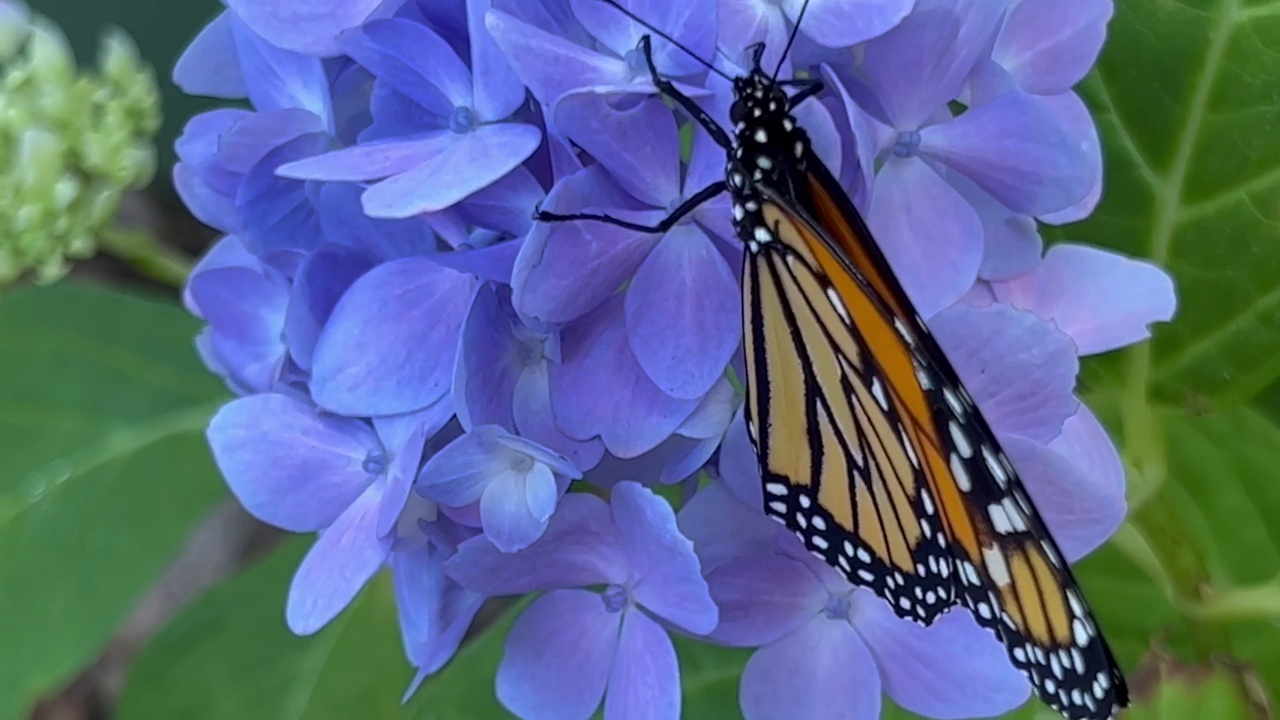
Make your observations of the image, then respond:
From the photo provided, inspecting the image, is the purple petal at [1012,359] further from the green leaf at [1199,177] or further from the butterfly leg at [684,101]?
the green leaf at [1199,177]

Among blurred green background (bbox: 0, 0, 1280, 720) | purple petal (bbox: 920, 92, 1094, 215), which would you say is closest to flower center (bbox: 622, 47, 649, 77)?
purple petal (bbox: 920, 92, 1094, 215)

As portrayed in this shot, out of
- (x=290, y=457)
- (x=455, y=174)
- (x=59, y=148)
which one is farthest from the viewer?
(x=59, y=148)

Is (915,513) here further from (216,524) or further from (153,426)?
(216,524)

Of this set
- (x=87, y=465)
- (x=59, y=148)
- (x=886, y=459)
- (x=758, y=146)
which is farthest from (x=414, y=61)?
(x=87, y=465)

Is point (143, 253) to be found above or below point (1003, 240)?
below

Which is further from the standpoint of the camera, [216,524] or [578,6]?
[216,524]

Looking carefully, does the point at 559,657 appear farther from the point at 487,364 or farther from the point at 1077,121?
the point at 1077,121

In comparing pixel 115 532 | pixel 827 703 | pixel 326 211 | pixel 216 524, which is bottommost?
pixel 216 524

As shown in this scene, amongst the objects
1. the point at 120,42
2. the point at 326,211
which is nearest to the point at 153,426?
the point at 120,42
